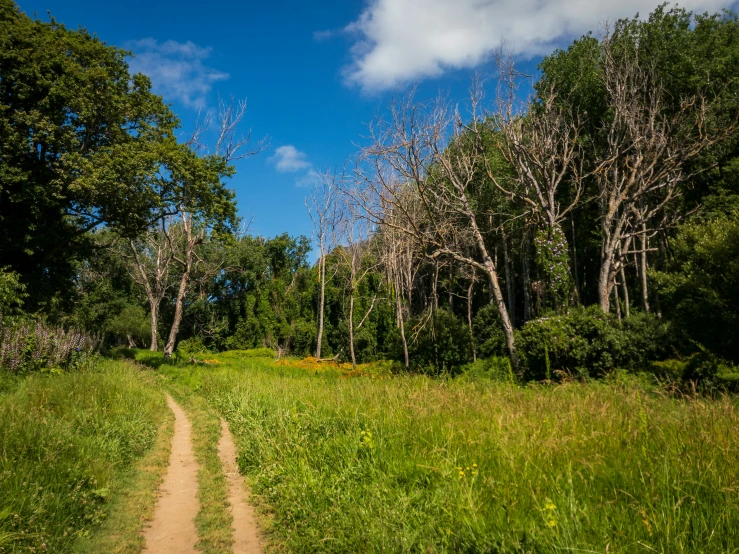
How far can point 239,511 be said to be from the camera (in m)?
4.86

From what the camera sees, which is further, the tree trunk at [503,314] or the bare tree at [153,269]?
the bare tree at [153,269]

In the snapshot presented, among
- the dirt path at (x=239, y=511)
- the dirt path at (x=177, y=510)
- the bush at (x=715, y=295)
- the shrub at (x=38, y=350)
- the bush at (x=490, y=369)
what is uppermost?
the bush at (x=715, y=295)

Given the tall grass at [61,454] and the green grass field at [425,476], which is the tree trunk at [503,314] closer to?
the green grass field at [425,476]

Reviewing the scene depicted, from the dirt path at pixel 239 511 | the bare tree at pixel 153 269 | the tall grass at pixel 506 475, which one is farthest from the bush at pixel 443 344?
the bare tree at pixel 153 269

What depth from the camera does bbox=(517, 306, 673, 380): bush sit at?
13484mm

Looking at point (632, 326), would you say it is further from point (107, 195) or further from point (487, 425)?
point (107, 195)

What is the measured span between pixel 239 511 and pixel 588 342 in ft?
40.3

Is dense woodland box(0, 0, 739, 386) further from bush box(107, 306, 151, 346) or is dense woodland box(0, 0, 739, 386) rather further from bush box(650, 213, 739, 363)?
bush box(107, 306, 151, 346)

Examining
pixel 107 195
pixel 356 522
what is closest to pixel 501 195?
pixel 107 195

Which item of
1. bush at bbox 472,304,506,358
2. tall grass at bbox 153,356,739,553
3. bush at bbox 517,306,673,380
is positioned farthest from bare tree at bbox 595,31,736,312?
tall grass at bbox 153,356,739,553

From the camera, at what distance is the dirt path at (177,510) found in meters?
4.19

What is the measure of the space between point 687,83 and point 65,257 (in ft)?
99.4

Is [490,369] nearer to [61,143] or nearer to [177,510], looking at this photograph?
[177,510]

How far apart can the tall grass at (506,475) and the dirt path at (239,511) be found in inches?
9.5
